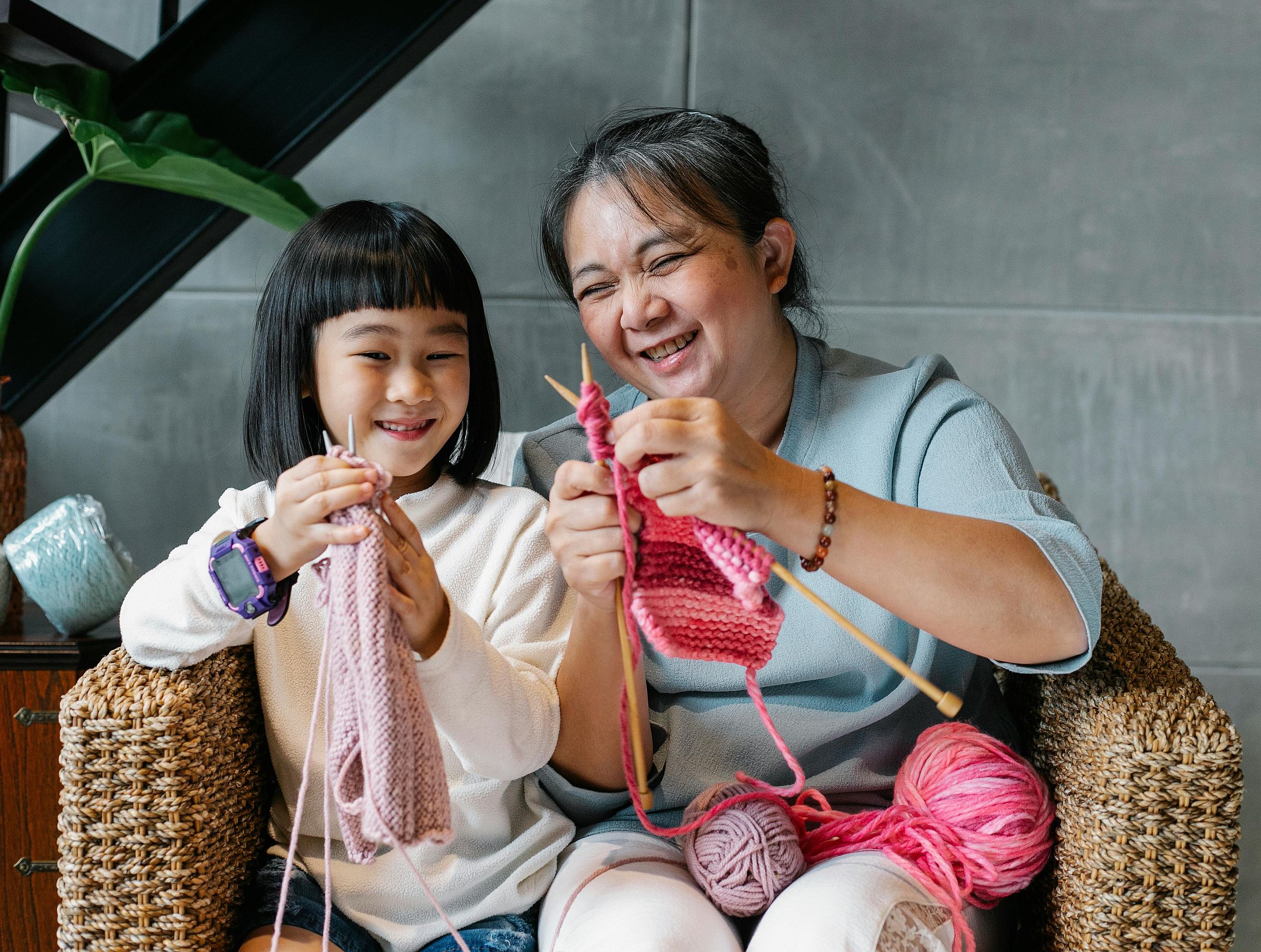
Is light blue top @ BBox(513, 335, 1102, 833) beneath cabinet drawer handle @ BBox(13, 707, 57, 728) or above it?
above

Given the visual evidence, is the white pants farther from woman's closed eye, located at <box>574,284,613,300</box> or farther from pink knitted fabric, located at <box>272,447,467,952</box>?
woman's closed eye, located at <box>574,284,613,300</box>

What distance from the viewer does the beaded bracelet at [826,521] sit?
91 centimetres

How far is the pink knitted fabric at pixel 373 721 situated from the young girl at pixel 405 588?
56 mm

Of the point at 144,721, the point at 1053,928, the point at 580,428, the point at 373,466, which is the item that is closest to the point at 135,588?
the point at 144,721

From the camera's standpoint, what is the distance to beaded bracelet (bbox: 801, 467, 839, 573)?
91cm

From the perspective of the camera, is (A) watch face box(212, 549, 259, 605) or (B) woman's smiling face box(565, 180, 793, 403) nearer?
(A) watch face box(212, 549, 259, 605)

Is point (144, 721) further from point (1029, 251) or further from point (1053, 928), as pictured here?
point (1029, 251)

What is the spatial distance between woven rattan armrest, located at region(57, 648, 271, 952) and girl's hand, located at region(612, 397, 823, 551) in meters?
0.49

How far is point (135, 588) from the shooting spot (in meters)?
1.06

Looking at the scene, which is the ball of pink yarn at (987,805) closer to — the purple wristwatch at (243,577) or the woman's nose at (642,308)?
the woman's nose at (642,308)

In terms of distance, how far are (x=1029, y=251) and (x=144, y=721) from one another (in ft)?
Answer: 5.33

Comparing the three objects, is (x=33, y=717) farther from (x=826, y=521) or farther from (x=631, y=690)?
(x=826, y=521)

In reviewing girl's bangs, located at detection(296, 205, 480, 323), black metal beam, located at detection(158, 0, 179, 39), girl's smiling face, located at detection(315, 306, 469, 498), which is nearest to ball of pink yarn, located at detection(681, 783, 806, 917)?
girl's smiling face, located at detection(315, 306, 469, 498)

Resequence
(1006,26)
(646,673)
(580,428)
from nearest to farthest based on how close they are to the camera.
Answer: (646,673) < (580,428) < (1006,26)
